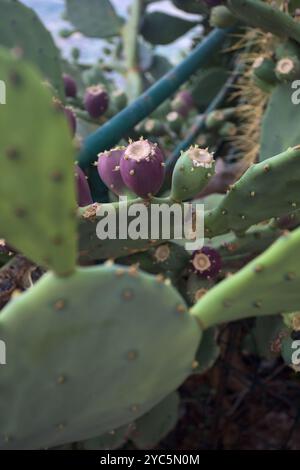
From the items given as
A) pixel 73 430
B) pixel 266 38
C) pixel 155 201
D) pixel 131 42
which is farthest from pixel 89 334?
pixel 131 42

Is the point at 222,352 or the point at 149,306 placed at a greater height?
the point at 149,306

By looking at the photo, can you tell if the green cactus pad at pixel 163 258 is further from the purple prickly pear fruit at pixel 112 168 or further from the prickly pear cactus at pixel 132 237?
the purple prickly pear fruit at pixel 112 168

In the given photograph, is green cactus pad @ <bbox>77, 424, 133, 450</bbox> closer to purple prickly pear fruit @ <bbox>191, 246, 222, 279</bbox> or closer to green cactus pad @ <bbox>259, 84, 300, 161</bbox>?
purple prickly pear fruit @ <bbox>191, 246, 222, 279</bbox>

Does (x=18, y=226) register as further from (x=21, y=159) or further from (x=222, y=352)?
(x=222, y=352)
